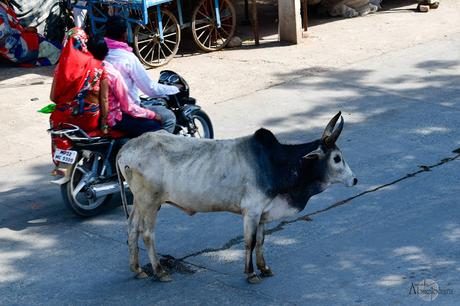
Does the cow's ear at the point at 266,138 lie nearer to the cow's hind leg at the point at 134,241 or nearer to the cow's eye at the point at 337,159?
the cow's eye at the point at 337,159

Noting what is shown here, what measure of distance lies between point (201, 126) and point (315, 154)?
3.07m

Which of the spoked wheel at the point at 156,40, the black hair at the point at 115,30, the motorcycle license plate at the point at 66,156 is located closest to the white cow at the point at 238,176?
the motorcycle license plate at the point at 66,156

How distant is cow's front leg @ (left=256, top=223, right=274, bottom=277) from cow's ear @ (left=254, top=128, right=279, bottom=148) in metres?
0.60

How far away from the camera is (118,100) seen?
26.1 feet

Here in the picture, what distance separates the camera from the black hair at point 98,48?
25.9 ft

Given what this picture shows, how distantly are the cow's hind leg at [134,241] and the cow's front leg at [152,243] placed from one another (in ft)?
0.35

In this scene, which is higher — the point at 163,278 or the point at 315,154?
the point at 315,154

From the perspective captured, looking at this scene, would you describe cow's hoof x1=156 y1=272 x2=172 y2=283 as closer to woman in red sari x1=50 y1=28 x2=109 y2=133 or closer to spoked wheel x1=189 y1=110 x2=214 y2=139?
woman in red sari x1=50 y1=28 x2=109 y2=133

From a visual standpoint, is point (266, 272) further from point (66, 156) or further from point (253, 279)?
point (66, 156)

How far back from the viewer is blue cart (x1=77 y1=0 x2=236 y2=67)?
12352 millimetres

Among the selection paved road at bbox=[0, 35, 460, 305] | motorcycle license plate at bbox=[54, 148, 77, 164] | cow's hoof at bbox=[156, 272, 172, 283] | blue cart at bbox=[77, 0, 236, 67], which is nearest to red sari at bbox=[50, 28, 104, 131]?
motorcycle license plate at bbox=[54, 148, 77, 164]

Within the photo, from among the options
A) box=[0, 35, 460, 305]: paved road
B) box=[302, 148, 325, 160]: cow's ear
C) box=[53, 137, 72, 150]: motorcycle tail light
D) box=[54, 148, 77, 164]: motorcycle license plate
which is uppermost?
box=[302, 148, 325, 160]: cow's ear

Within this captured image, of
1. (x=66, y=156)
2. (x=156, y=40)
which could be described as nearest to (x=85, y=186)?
(x=66, y=156)

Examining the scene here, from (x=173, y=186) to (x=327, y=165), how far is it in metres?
1.15
